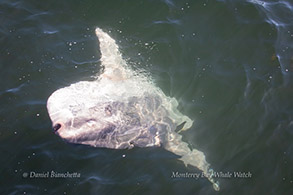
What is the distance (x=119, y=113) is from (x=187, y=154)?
224cm

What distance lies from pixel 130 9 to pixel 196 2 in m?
2.41

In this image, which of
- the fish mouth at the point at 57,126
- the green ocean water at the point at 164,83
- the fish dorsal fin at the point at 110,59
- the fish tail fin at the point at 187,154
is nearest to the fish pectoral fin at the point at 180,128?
the fish tail fin at the point at 187,154

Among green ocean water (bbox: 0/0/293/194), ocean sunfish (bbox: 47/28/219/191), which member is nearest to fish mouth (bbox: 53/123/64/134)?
ocean sunfish (bbox: 47/28/219/191)

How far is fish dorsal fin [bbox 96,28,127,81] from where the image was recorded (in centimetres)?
849

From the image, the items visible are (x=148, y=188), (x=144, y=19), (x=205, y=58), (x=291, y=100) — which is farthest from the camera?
(x=144, y=19)

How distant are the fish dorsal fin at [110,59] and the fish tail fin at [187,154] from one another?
230 cm

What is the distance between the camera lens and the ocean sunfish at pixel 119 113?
20.7 feet

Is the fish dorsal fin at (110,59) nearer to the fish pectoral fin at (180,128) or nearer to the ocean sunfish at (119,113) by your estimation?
the ocean sunfish at (119,113)

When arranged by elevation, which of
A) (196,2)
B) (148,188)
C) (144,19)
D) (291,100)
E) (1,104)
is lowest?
(148,188)

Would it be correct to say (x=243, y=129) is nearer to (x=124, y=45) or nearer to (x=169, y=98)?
(x=169, y=98)

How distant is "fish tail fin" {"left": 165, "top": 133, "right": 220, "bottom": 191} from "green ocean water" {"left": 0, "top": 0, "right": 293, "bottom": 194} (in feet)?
0.57

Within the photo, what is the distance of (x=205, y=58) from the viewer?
30.8ft

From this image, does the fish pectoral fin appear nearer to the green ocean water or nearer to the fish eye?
the green ocean water

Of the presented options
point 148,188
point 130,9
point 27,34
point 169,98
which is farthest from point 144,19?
point 148,188
